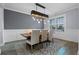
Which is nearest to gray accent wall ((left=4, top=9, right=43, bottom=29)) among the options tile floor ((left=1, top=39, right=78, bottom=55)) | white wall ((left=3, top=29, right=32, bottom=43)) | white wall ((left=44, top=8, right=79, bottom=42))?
white wall ((left=3, top=29, right=32, bottom=43))

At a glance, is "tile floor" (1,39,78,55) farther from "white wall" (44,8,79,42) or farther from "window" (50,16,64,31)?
"window" (50,16,64,31)

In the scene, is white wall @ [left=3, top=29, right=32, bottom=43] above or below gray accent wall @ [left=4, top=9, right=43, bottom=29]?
below

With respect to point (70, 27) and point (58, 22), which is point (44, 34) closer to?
point (58, 22)

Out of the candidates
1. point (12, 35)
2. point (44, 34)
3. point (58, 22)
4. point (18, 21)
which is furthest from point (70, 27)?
point (12, 35)

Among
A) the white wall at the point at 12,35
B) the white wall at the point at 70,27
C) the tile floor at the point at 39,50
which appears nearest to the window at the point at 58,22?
the white wall at the point at 70,27

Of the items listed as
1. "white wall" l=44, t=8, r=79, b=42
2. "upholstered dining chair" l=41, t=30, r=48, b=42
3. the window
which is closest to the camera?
"upholstered dining chair" l=41, t=30, r=48, b=42

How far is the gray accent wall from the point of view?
3193mm

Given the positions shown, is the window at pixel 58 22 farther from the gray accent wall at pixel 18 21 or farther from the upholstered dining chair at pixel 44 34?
the gray accent wall at pixel 18 21

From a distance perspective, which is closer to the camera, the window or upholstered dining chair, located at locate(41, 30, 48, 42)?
upholstered dining chair, located at locate(41, 30, 48, 42)

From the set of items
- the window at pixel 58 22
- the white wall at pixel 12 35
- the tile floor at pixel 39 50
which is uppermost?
the window at pixel 58 22

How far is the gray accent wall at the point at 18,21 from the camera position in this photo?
3193 mm

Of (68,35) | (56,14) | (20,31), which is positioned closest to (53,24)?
(56,14)

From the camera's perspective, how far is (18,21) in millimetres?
3488
